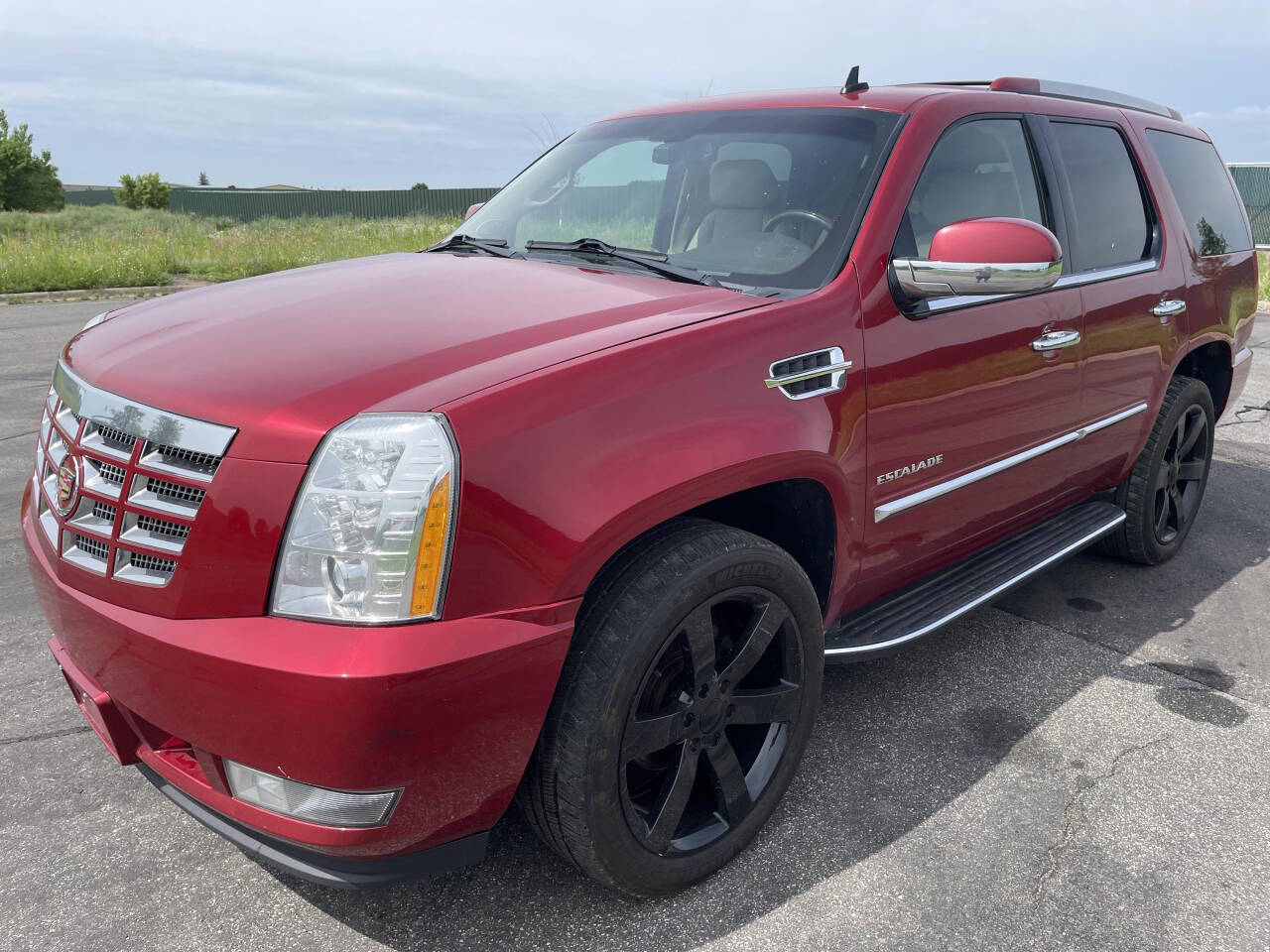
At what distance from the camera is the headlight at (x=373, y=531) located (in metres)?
1.78

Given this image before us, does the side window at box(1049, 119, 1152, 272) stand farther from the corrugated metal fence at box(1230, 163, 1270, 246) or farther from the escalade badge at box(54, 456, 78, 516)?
the corrugated metal fence at box(1230, 163, 1270, 246)

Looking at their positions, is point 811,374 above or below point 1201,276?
below

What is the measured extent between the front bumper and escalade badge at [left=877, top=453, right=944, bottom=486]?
112cm

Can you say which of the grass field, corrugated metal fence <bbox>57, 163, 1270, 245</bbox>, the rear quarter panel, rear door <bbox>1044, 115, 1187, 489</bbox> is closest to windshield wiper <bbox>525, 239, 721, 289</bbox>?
rear door <bbox>1044, 115, 1187, 489</bbox>

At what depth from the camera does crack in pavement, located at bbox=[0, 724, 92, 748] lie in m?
2.90

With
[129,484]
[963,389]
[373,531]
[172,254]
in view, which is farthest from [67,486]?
[172,254]

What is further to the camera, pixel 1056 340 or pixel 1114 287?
pixel 1114 287

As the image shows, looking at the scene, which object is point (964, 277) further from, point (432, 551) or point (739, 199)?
point (432, 551)

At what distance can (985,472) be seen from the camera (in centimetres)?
311

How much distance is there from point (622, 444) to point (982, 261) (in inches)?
48.2

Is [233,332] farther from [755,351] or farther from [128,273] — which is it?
[128,273]

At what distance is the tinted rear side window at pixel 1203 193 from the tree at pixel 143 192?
195 ft

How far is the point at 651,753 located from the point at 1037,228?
1707 mm

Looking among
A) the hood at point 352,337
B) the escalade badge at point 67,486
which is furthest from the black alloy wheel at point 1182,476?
the escalade badge at point 67,486
